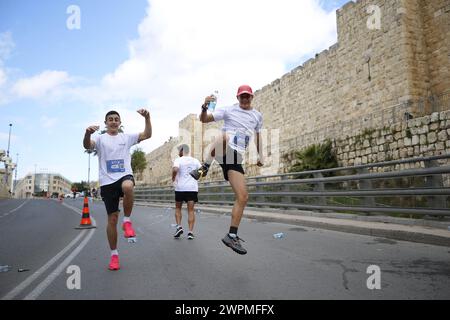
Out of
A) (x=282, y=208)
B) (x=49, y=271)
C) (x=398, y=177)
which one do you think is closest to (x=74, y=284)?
(x=49, y=271)

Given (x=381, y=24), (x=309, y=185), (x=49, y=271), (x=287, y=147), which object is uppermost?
(x=381, y=24)

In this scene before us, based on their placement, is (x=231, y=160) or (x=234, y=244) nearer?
(x=234, y=244)

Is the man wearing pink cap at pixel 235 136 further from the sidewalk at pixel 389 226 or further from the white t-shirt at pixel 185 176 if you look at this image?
the sidewalk at pixel 389 226

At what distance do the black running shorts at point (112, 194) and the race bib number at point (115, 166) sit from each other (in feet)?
0.41

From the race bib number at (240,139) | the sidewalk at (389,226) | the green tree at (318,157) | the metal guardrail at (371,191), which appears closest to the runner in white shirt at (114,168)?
the race bib number at (240,139)

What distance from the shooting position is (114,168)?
4.53 metres

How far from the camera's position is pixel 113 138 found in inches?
184

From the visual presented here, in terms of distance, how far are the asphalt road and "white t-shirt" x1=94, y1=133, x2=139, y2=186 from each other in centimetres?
112

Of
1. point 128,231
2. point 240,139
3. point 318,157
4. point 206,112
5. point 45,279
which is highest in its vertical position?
point 318,157

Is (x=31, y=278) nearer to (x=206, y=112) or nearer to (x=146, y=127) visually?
(x=146, y=127)

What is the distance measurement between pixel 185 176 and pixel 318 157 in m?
10.6

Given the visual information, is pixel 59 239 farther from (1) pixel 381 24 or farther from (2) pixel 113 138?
(1) pixel 381 24

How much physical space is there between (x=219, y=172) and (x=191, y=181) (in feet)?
72.1

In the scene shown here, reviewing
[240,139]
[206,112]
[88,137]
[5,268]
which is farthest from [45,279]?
[240,139]
